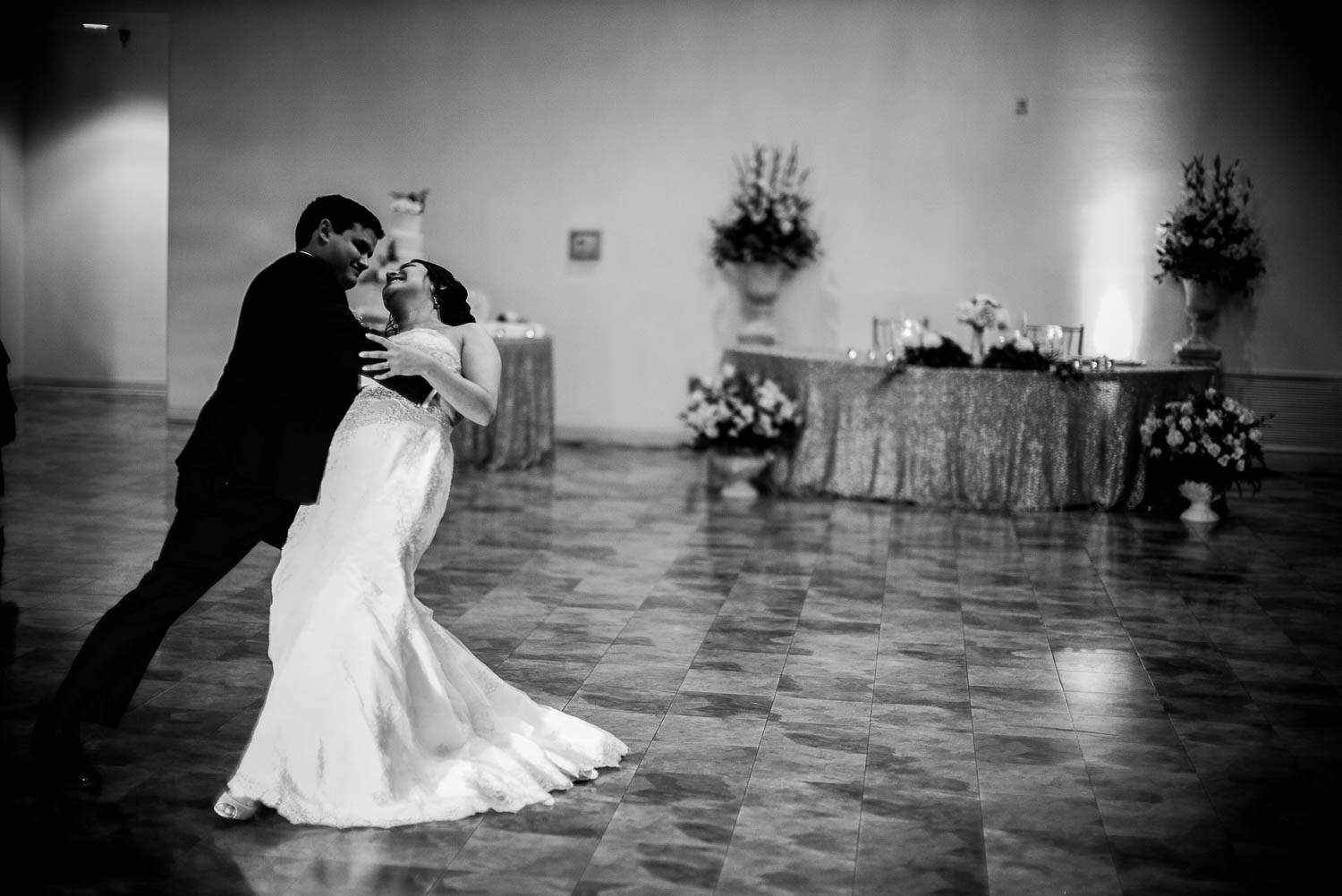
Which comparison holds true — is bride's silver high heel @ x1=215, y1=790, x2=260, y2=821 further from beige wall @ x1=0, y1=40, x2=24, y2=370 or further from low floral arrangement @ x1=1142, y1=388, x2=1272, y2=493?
beige wall @ x1=0, y1=40, x2=24, y2=370

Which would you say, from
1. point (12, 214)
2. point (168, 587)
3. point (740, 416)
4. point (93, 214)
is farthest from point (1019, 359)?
point (12, 214)

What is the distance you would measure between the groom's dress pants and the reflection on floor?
0.87 ft

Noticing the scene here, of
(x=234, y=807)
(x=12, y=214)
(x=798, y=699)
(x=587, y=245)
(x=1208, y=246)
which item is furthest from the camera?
(x=12, y=214)

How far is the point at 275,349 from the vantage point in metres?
3.82

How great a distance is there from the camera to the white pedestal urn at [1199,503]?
29.0ft

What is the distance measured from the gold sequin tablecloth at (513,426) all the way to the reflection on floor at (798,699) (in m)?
1.40

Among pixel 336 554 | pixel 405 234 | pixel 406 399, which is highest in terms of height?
pixel 405 234

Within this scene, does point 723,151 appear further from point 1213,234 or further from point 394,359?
point 394,359

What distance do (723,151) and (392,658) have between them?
883 centimetres

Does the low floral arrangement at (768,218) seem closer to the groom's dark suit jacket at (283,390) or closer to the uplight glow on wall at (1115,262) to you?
the uplight glow on wall at (1115,262)

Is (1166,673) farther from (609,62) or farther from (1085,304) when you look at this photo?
(609,62)

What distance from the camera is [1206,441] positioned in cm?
873

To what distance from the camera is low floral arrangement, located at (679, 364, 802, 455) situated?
29.9ft

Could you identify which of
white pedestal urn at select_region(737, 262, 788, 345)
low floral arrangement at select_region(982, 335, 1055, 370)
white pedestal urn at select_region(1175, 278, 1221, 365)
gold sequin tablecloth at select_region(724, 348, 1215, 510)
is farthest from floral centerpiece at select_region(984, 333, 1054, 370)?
white pedestal urn at select_region(737, 262, 788, 345)
